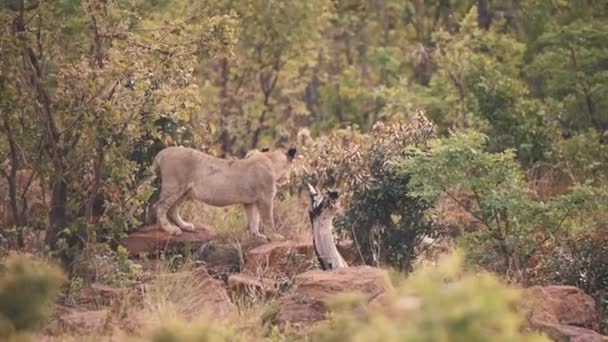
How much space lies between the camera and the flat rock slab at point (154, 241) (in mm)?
15727

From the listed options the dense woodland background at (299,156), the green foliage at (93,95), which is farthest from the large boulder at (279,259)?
the green foliage at (93,95)

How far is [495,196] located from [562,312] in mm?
2054

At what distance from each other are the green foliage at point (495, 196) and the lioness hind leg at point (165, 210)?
3.05 metres

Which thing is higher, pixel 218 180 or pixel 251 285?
pixel 218 180

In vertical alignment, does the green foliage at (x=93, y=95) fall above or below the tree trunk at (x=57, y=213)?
above

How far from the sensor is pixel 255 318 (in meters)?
12.1

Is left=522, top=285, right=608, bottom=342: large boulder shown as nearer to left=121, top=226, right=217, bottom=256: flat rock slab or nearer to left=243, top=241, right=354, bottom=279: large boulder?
left=243, top=241, right=354, bottom=279: large boulder

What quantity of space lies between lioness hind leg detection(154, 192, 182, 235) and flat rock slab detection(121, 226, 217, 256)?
0.07 m

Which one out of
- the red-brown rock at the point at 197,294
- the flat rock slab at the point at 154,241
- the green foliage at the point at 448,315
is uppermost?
the green foliage at the point at 448,315

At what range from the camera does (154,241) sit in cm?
1579


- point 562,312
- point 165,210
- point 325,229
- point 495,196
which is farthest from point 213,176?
point 562,312

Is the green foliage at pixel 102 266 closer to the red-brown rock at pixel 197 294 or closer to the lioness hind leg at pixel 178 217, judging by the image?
the red-brown rock at pixel 197 294

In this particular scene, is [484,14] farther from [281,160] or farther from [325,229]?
[325,229]

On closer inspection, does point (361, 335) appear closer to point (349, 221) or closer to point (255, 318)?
point (255, 318)
